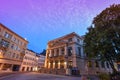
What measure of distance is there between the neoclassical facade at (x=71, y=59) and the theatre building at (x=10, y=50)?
15.5 m

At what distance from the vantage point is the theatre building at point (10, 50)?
36.8 metres

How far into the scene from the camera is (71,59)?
34.0 metres

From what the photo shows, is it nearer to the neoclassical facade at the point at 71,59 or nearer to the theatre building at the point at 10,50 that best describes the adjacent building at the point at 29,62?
the theatre building at the point at 10,50

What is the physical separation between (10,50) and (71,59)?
84.5 ft

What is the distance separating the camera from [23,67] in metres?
53.4

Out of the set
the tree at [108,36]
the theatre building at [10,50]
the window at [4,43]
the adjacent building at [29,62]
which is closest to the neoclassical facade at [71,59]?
the tree at [108,36]

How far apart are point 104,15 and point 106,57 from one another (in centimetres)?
729

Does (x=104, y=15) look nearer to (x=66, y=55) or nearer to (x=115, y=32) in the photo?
(x=115, y=32)

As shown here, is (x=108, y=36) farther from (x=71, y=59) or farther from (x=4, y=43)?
(x=4, y=43)

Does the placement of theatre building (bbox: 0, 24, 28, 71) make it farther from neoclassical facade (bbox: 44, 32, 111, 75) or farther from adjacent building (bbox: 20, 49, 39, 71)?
neoclassical facade (bbox: 44, 32, 111, 75)

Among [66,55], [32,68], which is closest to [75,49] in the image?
[66,55]

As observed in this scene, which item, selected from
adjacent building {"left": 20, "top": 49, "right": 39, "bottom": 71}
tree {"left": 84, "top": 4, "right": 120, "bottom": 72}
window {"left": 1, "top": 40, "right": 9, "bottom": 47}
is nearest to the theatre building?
window {"left": 1, "top": 40, "right": 9, "bottom": 47}

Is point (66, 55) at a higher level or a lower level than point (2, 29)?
lower

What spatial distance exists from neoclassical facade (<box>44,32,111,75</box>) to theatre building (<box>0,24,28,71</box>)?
15494 millimetres
